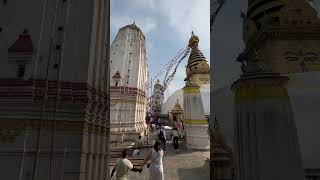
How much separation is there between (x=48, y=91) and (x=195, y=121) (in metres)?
10.2

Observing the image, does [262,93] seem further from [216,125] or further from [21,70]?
[21,70]

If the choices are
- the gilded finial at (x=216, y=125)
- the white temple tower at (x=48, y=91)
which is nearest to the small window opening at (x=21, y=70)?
the white temple tower at (x=48, y=91)

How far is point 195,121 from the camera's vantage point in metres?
12.4

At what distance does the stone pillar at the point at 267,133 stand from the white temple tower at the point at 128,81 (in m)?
15.9

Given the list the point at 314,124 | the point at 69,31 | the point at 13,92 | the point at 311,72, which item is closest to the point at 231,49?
the point at 311,72

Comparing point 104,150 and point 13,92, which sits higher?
point 13,92

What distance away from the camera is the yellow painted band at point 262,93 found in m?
2.09

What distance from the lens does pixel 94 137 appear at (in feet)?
9.72

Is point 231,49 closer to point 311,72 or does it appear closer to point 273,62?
point 273,62

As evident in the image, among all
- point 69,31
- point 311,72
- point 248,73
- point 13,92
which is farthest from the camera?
point 69,31

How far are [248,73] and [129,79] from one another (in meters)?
18.0

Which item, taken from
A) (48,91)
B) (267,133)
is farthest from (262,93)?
(48,91)

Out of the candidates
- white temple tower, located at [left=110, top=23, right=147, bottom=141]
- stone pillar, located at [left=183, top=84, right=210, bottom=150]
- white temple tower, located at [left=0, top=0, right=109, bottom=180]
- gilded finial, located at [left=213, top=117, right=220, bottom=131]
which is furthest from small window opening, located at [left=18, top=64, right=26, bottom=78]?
white temple tower, located at [left=110, top=23, right=147, bottom=141]

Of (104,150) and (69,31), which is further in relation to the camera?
(104,150)
